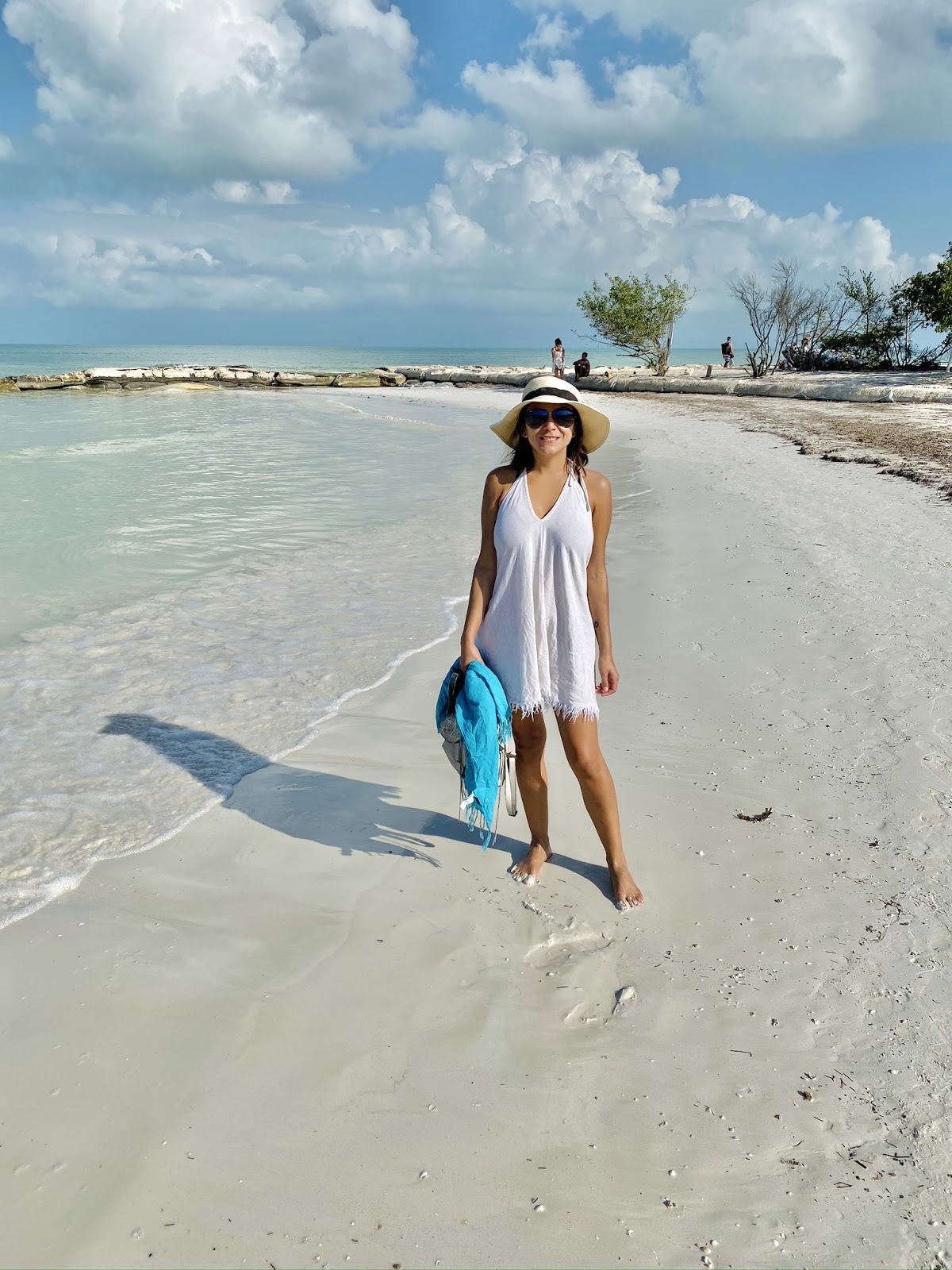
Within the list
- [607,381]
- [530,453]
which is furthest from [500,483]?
[607,381]

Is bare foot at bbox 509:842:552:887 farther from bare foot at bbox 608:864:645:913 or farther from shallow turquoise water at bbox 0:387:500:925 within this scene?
shallow turquoise water at bbox 0:387:500:925

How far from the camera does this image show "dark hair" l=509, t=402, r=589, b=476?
120 inches

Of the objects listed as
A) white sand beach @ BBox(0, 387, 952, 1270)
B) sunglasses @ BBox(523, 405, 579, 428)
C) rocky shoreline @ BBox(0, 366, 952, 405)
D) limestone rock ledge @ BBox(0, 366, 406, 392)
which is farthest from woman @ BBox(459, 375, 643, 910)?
limestone rock ledge @ BBox(0, 366, 406, 392)

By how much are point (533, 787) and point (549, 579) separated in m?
0.89

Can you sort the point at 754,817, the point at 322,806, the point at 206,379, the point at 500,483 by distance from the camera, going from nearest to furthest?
the point at 500,483 < the point at 754,817 < the point at 322,806 < the point at 206,379

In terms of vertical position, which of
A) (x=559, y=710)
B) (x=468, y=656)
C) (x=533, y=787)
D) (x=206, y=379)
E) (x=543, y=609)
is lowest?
(x=533, y=787)

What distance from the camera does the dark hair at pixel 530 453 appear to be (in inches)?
120

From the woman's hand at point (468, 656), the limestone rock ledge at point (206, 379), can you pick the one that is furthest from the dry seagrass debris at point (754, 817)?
the limestone rock ledge at point (206, 379)

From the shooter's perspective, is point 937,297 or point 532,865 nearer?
point 532,865

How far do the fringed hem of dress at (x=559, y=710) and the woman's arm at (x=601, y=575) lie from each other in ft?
0.51

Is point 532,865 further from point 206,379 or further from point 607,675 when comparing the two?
point 206,379

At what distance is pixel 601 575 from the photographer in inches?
125

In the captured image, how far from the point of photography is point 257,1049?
2619mm

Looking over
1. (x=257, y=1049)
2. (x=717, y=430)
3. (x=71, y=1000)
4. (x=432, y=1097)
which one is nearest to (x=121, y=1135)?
(x=257, y=1049)
